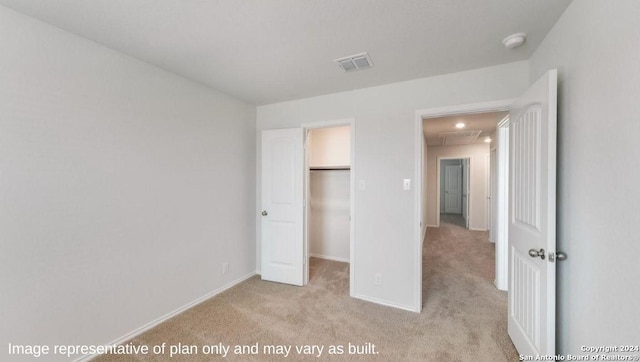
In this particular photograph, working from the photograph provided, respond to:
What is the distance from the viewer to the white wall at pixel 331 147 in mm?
4199

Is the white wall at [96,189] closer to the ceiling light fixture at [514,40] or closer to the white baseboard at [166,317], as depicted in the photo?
the white baseboard at [166,317]


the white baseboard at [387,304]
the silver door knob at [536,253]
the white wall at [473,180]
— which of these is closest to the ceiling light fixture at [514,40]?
the silver door knob at [536,253]

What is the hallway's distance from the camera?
1.98 meters

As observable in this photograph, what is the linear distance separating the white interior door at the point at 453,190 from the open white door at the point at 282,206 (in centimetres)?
846

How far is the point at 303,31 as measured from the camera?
1.74 metres

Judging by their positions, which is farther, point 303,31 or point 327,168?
point 327,168

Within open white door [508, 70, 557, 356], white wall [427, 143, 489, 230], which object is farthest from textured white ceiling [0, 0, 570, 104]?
white wall [427, 143, 489, 230]

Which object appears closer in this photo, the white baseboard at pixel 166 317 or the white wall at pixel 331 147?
the white baseboard at pixel 166 317

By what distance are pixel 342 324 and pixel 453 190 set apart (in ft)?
29.7

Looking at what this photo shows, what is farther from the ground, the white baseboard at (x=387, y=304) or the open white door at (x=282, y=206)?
the open white door at (x=282, y=206)

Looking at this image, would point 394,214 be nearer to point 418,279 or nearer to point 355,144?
point 418,279

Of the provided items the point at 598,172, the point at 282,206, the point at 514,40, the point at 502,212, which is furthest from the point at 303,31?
the point at 502,212

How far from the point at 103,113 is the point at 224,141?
1.20 metres

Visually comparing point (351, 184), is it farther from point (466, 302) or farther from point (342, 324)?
point (466, 302)
